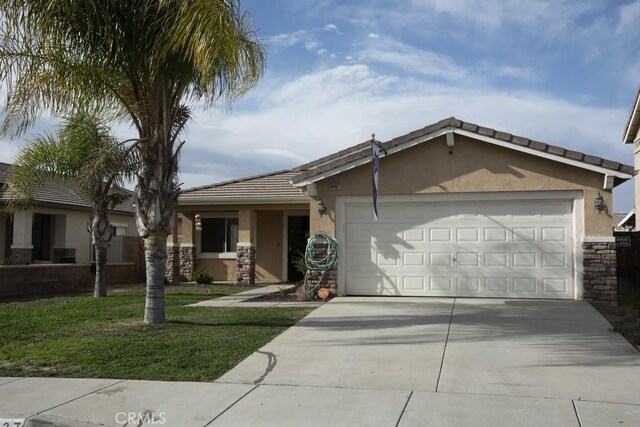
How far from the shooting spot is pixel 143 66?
10180 mm

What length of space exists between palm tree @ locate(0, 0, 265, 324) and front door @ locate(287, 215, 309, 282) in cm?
935

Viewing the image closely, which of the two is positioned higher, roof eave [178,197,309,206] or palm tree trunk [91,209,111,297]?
roof eave [178,197,309,206]

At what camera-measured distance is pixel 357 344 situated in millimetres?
9023

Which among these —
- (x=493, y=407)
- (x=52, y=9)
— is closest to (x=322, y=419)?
(x=493, y=407)

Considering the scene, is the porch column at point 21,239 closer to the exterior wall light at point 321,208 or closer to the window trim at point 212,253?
the window trim at point 212,253

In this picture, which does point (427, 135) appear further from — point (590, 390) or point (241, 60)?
point (590, 390)

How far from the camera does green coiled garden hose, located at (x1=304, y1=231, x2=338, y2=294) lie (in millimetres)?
14414

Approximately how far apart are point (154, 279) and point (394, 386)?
5394mm

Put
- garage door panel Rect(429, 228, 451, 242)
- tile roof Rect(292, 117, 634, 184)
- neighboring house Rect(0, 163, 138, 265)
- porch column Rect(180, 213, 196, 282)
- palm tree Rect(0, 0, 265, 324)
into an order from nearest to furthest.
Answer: palm tree Rect(0, 0, 265, 324) → tile roof Rect(292, 117, 634, 184) → garage door panel Rect(429, 228, 451, 242) → neighboring house Rect(0, 163, 138, 265) → porch column Rect(180, 213, 196, 282)

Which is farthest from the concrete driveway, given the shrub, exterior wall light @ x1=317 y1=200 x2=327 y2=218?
the shrub

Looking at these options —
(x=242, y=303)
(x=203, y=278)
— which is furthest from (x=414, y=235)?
(x=203, y=278)

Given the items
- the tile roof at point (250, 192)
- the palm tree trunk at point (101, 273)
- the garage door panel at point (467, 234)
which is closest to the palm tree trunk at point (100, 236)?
the palm tree trunk at point (101, 273)

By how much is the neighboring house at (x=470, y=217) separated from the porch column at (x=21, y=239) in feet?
35.5

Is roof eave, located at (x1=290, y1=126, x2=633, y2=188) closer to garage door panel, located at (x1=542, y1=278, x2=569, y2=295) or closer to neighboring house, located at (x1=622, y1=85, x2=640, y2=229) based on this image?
garage door panel, located at (x1=542, y1=278, x2=569, y2=295)
